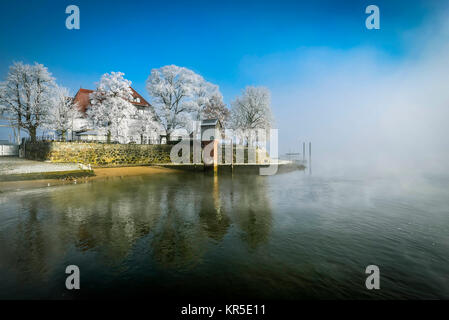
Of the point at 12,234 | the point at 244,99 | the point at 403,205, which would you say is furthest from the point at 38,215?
the point at 244,99

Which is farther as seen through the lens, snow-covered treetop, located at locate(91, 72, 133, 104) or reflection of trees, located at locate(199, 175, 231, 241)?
snow-covered treetop, located at locate(91, 72, 133, 104)

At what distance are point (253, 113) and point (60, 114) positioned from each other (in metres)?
35.5

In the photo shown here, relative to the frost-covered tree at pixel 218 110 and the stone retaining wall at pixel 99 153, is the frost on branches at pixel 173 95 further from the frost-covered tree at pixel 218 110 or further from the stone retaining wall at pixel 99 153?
the frost-covered tree at pixel 218 110

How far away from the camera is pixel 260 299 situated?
173 inches

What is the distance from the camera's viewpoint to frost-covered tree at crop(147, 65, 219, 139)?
34.3 meters

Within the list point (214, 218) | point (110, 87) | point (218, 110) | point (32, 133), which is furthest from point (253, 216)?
point (218, 110)

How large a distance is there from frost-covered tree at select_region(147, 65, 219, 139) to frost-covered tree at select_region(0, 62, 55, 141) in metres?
14.3

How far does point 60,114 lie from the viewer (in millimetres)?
29578

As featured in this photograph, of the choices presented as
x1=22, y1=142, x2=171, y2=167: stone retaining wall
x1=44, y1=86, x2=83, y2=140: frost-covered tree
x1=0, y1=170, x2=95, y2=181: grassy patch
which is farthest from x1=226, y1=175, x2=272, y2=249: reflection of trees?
x1=44, y1=86, x2=83, y2=140: frost-covered tree

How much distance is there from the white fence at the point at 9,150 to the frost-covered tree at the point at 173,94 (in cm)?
2267

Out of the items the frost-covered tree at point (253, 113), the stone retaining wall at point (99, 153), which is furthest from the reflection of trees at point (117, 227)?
the frost-covered tree at point (253, 113)

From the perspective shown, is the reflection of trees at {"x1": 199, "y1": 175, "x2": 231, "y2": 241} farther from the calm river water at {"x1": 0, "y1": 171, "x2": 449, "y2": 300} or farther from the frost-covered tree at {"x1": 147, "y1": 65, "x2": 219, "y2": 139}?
the frost-covered tree at {"x1": 147, "y1": 65, "x2": 219, "y2": 139}

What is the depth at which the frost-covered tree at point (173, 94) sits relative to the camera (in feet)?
112

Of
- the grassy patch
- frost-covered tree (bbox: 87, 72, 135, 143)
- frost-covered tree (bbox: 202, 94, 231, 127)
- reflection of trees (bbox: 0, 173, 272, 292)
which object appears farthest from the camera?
frost-covered tree (bbox: 202, 94, 231, 127)
